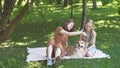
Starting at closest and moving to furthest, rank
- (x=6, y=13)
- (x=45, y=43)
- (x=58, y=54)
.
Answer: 1. (x=6, y=13)
2. (x=58, y=54)
3. (x=45, y=43)

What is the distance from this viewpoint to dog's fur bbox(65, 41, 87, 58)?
25.0 ft

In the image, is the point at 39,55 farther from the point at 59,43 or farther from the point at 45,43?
the point at 45,43

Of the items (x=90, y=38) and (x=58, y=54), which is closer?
(x=58, y=54)

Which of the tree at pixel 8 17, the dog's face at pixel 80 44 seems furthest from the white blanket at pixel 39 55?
the tree at pixel 8 17

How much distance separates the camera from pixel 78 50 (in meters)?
7.68

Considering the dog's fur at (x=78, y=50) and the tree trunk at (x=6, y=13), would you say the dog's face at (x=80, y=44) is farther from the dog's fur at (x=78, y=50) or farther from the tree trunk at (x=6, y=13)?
the tree trunk at (x=6, y=13)

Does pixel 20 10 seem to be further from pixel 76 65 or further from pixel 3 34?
pixel 76 65

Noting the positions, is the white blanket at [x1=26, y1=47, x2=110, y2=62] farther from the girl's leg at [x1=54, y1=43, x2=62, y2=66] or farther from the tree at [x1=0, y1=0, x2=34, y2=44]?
the tree at [x1=0, y1=0, x2=34, y2=44]

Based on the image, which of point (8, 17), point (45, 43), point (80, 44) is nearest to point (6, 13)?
point (8, 17)

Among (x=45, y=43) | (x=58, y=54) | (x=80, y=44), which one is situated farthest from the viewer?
(x=45, y=43)

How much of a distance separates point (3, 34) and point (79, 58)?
6252 mm

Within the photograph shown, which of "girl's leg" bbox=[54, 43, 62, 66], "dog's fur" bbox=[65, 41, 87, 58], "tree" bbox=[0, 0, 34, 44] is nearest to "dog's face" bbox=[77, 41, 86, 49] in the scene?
"dog's fur" bbox=[65, 41, 87, 58]

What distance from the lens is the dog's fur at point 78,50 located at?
25.0ft

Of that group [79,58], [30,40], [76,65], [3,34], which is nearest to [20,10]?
[3,34]
